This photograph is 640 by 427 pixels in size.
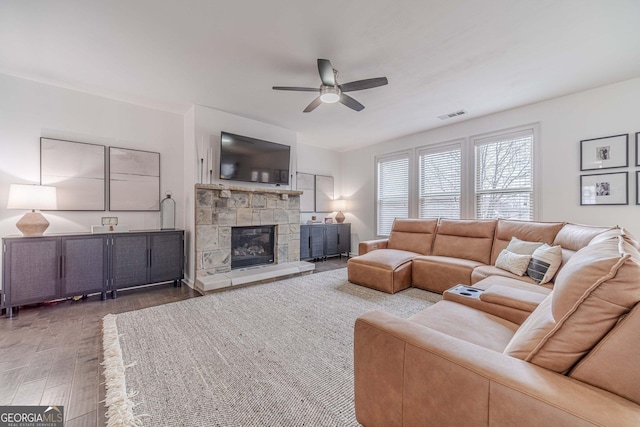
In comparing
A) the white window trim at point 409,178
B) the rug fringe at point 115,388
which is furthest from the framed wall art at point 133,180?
the white window trim at point 409,178

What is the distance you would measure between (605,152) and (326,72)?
3564 millimetres

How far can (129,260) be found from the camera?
3.28 metres

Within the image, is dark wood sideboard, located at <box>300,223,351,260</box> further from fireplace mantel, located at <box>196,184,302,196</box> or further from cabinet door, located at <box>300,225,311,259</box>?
fireplace mantel, located at <box>196,184,302,196</box>

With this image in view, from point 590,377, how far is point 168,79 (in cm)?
400

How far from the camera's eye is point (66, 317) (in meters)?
2.62

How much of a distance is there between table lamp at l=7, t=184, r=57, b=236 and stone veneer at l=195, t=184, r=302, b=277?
151 centimetres

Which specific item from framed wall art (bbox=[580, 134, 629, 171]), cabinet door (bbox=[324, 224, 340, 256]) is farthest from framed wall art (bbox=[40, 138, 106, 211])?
framed wall art (bbox=[580, 134, 629, 171])

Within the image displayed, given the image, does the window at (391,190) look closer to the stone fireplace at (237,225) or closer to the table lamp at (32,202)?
the stone fireplace at (237,225)

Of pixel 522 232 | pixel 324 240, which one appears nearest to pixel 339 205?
pixel 324 240

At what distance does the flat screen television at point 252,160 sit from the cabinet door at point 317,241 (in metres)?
1.26

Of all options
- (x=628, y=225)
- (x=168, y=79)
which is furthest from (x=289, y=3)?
(x=628, y=225)

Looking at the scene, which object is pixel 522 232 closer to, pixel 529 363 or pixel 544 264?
pixel 544 264

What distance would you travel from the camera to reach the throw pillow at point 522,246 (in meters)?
2.87

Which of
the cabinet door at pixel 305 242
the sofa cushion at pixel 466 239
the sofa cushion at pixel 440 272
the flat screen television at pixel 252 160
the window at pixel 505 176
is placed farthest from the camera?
the cabinet door at pixel 305 242
